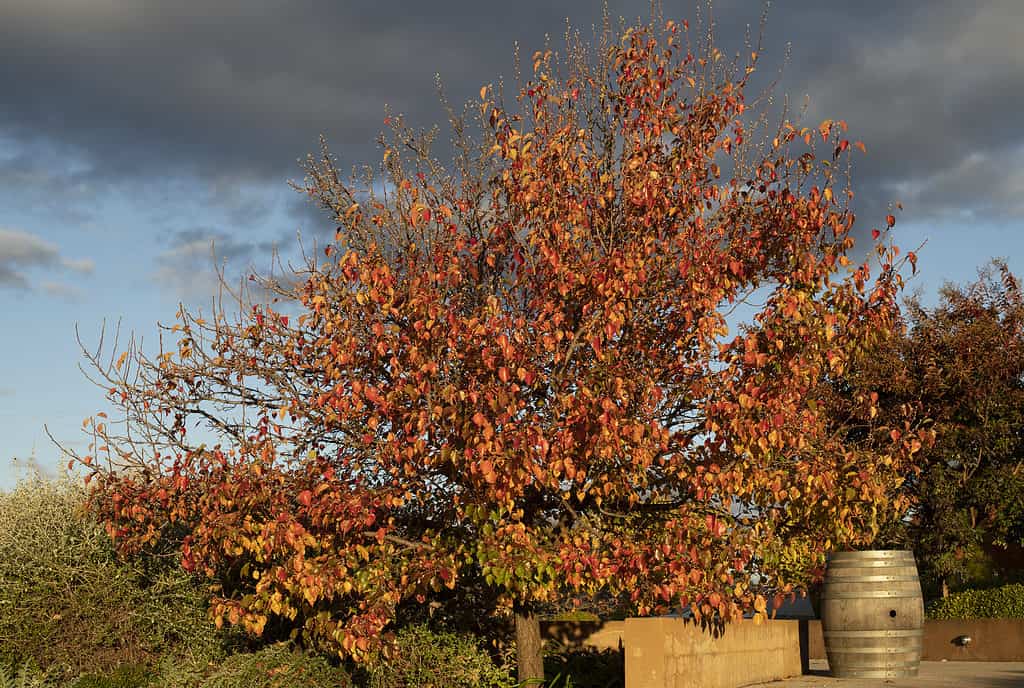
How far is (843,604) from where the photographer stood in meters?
14.6

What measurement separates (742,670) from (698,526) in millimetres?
3901

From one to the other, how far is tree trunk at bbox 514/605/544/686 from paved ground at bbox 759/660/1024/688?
3.20 m

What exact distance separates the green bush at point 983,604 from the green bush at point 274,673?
14.6 m

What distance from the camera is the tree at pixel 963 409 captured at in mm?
21609

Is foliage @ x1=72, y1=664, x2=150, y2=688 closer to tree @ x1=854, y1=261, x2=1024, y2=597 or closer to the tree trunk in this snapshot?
the tree trunk

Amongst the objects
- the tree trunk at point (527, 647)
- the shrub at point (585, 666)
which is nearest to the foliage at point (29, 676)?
the tree trunk at point (527, 647)

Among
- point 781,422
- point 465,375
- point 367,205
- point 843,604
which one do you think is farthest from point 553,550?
point 843,604

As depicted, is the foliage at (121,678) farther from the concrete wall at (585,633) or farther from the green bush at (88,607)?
the concrete wall at (585,633)

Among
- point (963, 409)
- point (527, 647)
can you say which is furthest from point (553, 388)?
point (963, 409)

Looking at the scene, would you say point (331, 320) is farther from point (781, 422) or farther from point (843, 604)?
point (843, 604)

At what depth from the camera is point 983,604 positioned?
2172 centimetres

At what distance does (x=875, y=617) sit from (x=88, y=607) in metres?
10.8

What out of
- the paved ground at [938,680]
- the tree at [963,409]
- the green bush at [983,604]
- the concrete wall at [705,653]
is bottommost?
the paved ground at [938,680]

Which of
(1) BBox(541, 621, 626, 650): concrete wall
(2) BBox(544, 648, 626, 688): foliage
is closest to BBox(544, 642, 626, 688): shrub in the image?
(2) BBox(544, 648, 626, 688): foliage
